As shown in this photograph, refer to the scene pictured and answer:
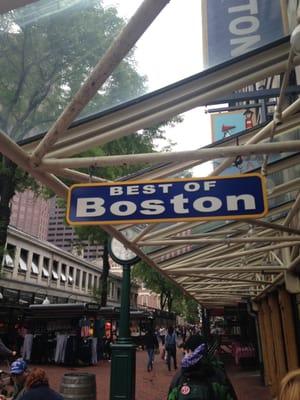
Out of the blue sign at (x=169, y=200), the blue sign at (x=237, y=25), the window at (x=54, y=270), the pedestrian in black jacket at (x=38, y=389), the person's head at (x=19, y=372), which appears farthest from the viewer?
the window at (x=54, y=270)

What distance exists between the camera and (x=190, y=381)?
3.00 m

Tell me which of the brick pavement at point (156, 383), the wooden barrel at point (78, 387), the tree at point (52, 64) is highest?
the tree at point (52, 64)

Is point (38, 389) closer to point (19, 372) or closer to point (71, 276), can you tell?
point (19, 372)

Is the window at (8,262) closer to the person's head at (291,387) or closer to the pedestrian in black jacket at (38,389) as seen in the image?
the pedestrian in black jacket at (38,389)

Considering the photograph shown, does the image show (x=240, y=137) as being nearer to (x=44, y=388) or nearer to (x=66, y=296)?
(x=44, y=388)

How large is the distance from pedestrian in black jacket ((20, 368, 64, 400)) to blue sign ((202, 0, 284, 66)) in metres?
3.81

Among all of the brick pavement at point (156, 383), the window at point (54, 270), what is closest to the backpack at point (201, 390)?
the brick pavement at point (156, 383)

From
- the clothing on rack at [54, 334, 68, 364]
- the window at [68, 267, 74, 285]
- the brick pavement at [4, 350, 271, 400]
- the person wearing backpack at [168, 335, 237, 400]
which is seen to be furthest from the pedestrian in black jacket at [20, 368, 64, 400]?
the window at [68, 267, 74, 285]

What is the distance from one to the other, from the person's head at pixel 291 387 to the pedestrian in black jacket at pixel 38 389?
304 cm

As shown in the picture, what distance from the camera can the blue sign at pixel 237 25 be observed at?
4.63 meters

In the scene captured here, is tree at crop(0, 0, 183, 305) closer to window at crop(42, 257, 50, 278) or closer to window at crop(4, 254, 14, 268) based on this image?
window at crop(4, 254, 14, 268)

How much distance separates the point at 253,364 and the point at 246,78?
16.6 m

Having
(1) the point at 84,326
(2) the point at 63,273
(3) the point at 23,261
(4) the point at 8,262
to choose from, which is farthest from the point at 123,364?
(2) the point at 63,273

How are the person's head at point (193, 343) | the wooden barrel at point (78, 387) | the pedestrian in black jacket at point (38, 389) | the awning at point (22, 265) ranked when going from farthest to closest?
the awning at point (22, 265)
the wooden barrel at point (78, 387)
the pedestrian in black jacket at point (38, 389)
the person's head at point (193, 343)
